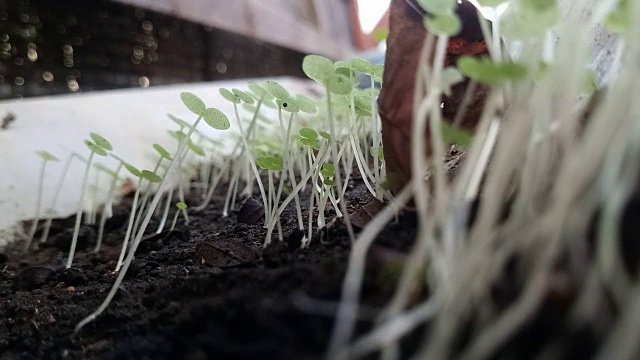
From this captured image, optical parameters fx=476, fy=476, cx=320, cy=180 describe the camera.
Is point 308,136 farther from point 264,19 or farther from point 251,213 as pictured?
point 264,19

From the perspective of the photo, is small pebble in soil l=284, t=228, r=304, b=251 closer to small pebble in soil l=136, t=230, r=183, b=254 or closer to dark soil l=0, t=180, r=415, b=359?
dark soil l=0, t=180, r=415, b=359

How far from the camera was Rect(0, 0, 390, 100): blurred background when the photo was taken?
1728 mm

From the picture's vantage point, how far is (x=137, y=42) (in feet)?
7.27

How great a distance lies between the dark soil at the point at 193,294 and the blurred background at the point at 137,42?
0.76 metres

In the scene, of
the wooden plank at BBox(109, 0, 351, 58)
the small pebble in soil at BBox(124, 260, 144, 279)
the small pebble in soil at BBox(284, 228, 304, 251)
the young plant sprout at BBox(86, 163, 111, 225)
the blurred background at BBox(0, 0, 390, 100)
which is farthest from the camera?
the wooden plank at BBox(109, 0, 351, 58)

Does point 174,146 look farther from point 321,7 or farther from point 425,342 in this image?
point 321,7

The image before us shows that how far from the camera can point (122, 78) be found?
2.30 metres

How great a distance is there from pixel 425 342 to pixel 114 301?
1.75ft

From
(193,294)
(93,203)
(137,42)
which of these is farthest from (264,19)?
(193,294)

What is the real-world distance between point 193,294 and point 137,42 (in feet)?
6.26

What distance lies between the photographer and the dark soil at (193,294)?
0.40m

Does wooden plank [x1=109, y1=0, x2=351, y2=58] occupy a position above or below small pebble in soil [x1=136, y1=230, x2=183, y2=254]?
above

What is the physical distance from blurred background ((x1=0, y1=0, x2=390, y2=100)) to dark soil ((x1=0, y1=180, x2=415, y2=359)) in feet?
2.49

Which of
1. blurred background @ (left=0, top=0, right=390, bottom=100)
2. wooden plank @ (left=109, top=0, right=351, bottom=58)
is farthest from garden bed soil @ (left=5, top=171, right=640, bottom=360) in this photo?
wooden plank @ (left=109, top=0, right=351, bottom=58)
